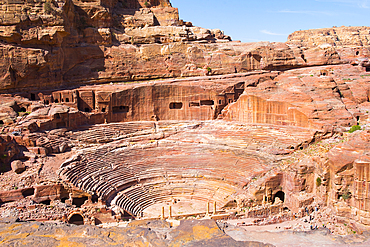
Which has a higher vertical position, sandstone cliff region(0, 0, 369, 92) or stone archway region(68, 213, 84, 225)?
sandstone cliff region(0, 0, 369, 92)

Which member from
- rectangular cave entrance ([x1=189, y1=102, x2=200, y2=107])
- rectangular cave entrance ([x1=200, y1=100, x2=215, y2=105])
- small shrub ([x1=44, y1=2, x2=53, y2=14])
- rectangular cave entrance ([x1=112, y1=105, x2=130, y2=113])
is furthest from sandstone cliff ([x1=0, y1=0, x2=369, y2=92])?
rectangular cave entrance ([x1=112, y1=105, x2=130, y2=113])

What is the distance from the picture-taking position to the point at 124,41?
115 ft

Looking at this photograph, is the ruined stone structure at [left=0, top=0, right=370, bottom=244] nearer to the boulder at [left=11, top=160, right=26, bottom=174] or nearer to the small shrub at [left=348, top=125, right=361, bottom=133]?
the boulder at [left=11, top=160, right=26, bottom=174]

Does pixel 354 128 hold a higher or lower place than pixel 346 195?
higher

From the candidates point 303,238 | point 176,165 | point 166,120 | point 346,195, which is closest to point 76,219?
point 176,165

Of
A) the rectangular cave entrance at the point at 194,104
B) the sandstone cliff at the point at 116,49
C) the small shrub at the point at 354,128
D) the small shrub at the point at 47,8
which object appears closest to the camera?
the small shrub at the point at 354,128

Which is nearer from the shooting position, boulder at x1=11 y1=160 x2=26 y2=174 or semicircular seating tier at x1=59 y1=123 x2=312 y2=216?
boulder at x1=11 y1=160 x2=26 y2=174

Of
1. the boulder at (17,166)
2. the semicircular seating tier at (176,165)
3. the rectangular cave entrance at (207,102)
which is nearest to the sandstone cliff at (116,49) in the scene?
the rectangular cave entrance at (207,102)

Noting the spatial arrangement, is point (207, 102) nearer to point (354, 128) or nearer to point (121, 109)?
point (121, 109)

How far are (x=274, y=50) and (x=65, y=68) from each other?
2288cm

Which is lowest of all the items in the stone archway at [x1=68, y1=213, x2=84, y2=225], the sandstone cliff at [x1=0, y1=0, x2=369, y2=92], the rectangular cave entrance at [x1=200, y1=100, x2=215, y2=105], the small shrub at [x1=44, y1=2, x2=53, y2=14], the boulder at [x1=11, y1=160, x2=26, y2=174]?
the stone archway at [x1=68, y1=213, x2=84, y2=225]

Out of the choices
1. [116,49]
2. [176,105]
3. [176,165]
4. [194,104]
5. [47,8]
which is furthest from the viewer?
[116,49]

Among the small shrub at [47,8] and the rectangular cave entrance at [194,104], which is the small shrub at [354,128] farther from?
the small shrub at [47,8]

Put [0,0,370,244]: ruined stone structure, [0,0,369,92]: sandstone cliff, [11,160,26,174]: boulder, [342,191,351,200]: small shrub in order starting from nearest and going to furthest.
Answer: [342,191,351,200]: small shrub < [0,0,370,244]: ruined stone structure < [11,160,26,174]: boulder < [0,0,369,92]: sandstone cliff
